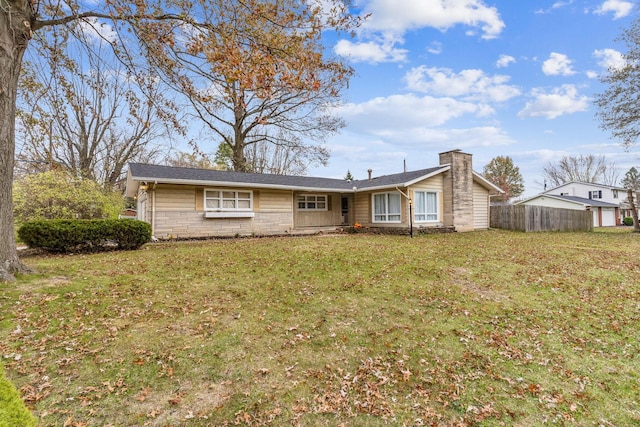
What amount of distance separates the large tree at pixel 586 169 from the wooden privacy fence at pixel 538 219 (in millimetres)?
32352

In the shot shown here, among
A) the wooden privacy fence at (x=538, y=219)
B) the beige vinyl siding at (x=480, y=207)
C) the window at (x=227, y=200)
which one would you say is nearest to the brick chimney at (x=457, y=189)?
the beige vinyl siding at (x=480, y=207)

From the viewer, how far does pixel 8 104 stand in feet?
17.9

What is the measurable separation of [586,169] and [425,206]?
44.1 meters

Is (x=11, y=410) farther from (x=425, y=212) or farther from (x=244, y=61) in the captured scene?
(x=425, y=212)

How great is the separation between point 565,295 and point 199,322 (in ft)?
21.4

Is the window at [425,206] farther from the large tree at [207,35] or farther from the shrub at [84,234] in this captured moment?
the shrub at [84,234]

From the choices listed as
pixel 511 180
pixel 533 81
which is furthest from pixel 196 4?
pixel 511 180

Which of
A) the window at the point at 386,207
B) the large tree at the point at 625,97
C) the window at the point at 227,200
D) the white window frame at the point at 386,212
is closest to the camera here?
the window at the point at 227,200

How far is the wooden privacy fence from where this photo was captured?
18.2 meters

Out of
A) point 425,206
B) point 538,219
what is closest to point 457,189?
point 425,206

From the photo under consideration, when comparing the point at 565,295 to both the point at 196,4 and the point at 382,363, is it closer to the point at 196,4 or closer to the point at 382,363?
the point at 382,363

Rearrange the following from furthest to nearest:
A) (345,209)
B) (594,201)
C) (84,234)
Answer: (594,201) → (345,209) → (84,234)

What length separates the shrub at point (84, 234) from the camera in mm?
8406

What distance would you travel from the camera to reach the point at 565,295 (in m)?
5.82
